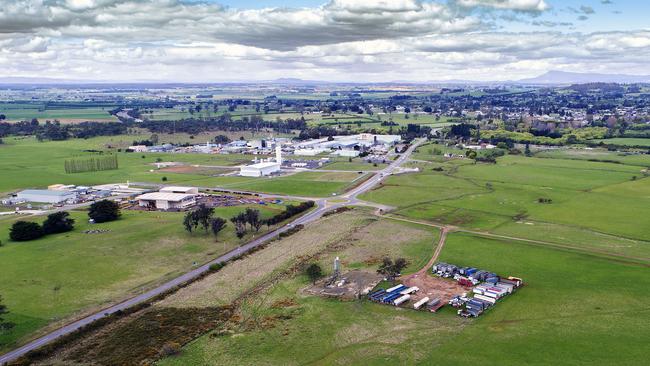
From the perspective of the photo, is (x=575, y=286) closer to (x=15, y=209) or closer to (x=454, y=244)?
(x=454, y=244)

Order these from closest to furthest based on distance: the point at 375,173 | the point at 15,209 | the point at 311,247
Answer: the point at 311,247 → the point at 15,209 → the point at 375,173

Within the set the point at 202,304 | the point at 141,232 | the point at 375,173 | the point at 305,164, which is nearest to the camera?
the point at 202,304

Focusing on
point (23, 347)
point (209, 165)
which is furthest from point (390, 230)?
point (209, 165)

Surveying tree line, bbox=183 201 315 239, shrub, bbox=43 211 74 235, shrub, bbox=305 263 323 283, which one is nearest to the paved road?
tree line, bbox=183 201 315 239

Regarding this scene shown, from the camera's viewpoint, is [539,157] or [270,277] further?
[539,157]

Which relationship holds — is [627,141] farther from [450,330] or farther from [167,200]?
[450,330]

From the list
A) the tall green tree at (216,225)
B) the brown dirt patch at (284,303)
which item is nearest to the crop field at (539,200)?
the tall green tree at (216,225)

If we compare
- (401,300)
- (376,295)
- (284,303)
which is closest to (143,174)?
(284,303)
